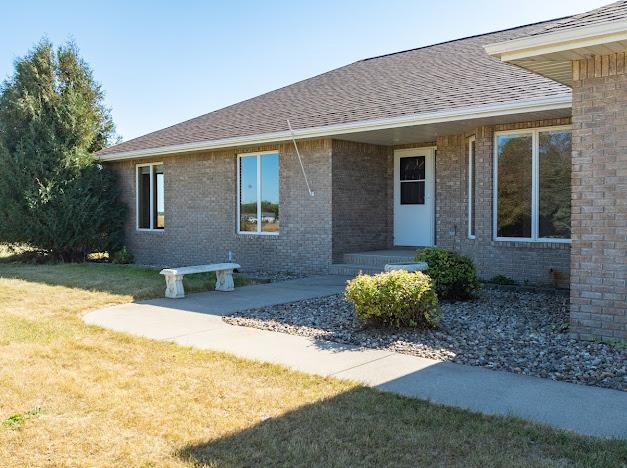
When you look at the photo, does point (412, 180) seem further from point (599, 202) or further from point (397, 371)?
point (397, 371)

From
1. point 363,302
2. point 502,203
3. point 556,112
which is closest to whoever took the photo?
point 363,302

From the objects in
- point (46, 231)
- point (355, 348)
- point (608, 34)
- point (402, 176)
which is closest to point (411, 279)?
point (355, 348)

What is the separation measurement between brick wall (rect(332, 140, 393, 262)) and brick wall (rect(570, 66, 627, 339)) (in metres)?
6.54

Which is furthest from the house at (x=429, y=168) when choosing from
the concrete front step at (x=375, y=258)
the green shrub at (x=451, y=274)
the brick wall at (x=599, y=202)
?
the green shrub at (x=451, y=274)

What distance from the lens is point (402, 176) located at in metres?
13.6

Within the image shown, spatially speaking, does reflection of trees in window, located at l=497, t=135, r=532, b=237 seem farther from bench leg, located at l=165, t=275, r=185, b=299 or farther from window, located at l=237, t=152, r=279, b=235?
bench leg, located at l=165, t=275, r=185, b=299

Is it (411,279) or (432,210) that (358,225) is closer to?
(432,210)

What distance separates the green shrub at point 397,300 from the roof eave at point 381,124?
384cm

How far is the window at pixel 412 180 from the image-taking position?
1330 centimetres

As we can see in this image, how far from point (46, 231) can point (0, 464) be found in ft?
45.0

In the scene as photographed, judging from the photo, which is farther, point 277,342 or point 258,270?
point 258,270

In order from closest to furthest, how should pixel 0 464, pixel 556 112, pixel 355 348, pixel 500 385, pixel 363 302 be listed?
pixel 0 464, pixel 500 385, pixel 355 348, pixel 363 302, pixel 556 112

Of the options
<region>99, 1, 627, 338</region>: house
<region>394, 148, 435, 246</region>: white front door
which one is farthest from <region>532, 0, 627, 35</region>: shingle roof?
<region>394, 148, 435, 246</region>: white front door

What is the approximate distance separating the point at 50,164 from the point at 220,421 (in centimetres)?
1398
